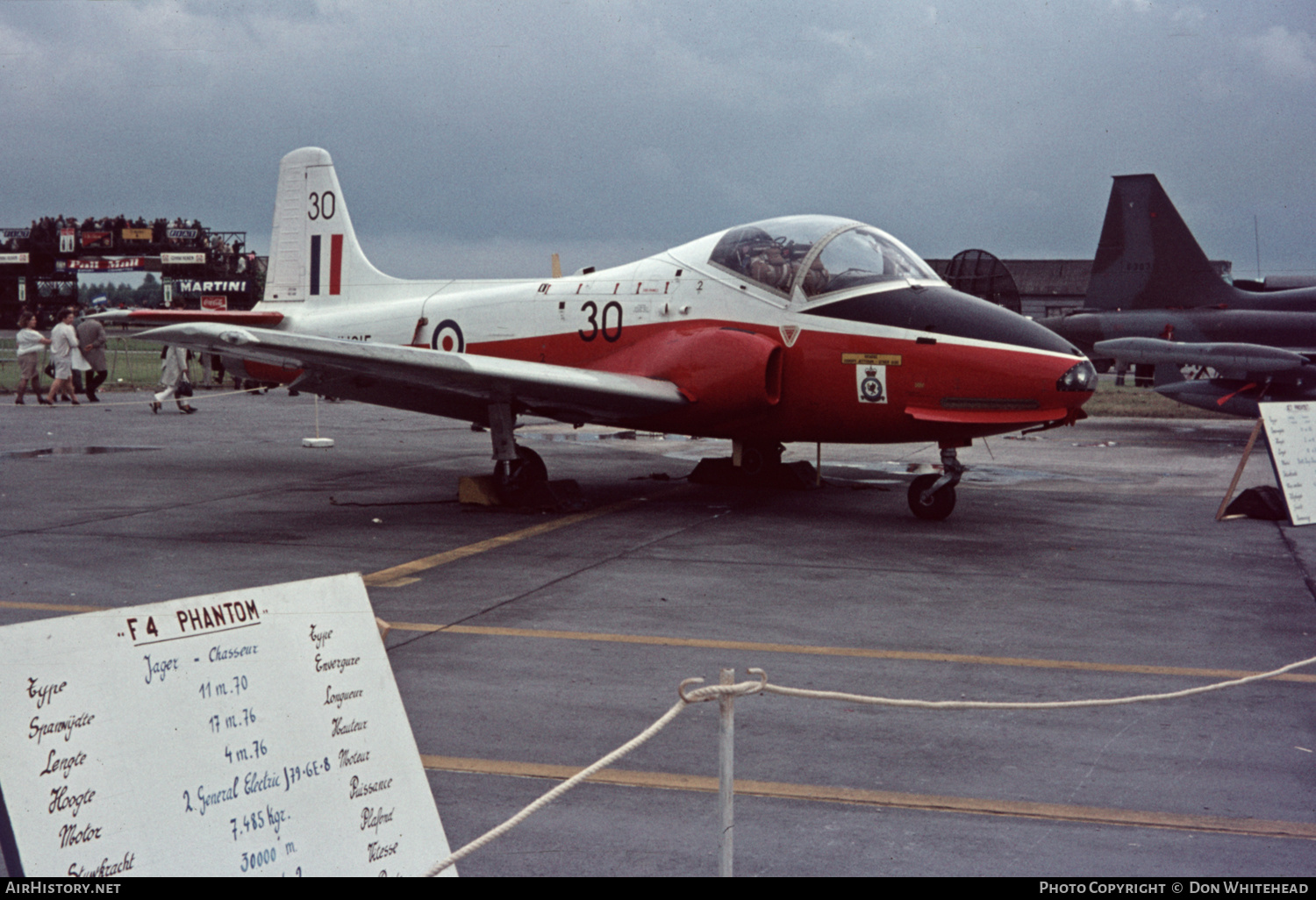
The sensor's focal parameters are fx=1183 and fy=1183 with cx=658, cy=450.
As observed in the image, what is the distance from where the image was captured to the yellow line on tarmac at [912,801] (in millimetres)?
4164

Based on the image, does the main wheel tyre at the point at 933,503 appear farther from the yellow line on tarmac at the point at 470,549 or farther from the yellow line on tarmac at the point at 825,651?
the yellow line on tarmac at the point at 825,651

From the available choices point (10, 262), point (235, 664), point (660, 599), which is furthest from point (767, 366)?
point (10, 262)

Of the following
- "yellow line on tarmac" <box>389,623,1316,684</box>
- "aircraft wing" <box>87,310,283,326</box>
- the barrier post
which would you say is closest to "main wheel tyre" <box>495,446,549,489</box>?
"aircraft wing" <box>87,310,283,326</box>

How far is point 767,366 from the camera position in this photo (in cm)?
1091

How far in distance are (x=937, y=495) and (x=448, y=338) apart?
5553mm

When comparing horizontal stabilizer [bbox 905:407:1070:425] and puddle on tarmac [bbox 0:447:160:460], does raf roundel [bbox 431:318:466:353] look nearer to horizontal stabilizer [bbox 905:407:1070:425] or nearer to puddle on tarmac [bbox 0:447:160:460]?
horizontal stabilizer [bbox 905:407:1070:425]

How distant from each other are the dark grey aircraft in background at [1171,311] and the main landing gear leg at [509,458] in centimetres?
1273

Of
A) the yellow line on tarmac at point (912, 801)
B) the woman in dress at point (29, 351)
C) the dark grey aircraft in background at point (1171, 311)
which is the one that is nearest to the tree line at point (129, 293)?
the woman in dress at point (29, 351)

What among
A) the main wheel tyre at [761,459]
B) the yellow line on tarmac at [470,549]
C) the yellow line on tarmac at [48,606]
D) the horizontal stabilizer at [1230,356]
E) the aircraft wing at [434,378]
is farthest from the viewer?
the horizontal stabilizer at [1230,356]

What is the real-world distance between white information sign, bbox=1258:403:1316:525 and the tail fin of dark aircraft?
1184cm

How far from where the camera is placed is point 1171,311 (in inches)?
894

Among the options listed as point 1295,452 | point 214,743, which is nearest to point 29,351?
point 1295,452

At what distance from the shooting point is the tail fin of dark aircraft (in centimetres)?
2261

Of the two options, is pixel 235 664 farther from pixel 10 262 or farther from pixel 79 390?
pixel 10 262
